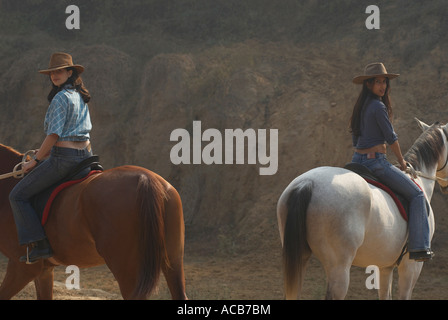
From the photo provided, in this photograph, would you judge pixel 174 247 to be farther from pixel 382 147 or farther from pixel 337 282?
pixel 382 147

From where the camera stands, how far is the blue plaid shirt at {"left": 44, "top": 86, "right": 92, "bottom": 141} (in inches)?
247

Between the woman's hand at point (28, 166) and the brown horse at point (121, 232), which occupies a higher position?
the woman's hand at point (28, 166)

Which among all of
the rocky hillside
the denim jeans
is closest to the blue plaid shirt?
the denim jeans

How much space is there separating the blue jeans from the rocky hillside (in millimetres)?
6597

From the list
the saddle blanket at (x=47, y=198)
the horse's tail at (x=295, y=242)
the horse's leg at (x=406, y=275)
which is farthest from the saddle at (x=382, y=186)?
the saddle blanket at (x=47, y=198)

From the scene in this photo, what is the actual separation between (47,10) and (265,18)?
8593 mm

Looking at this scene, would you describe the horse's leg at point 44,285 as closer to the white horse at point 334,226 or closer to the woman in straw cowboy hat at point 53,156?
the woman in straw cowboy hat at point 53,156

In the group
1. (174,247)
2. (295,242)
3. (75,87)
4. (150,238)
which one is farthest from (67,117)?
(295,242)

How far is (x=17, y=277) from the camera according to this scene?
20.8 ft

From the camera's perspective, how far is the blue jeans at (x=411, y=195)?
6723 millimetres

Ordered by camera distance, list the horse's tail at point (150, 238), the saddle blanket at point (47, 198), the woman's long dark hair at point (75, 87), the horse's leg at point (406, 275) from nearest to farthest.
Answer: the horse's tail at point (150, 238) < the saddle blanket at point (47, 198) < the woman's long dark hair at point (75, 87) < the horse's leg at point (406, 275)

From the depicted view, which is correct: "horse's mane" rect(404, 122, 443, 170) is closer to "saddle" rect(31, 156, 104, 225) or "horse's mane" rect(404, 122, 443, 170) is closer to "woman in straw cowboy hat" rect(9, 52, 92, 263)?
"saddle" rect(31, 156, 104, 225)

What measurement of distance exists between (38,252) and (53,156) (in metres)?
1.05

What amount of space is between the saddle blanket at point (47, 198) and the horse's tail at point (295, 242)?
7.18ft
